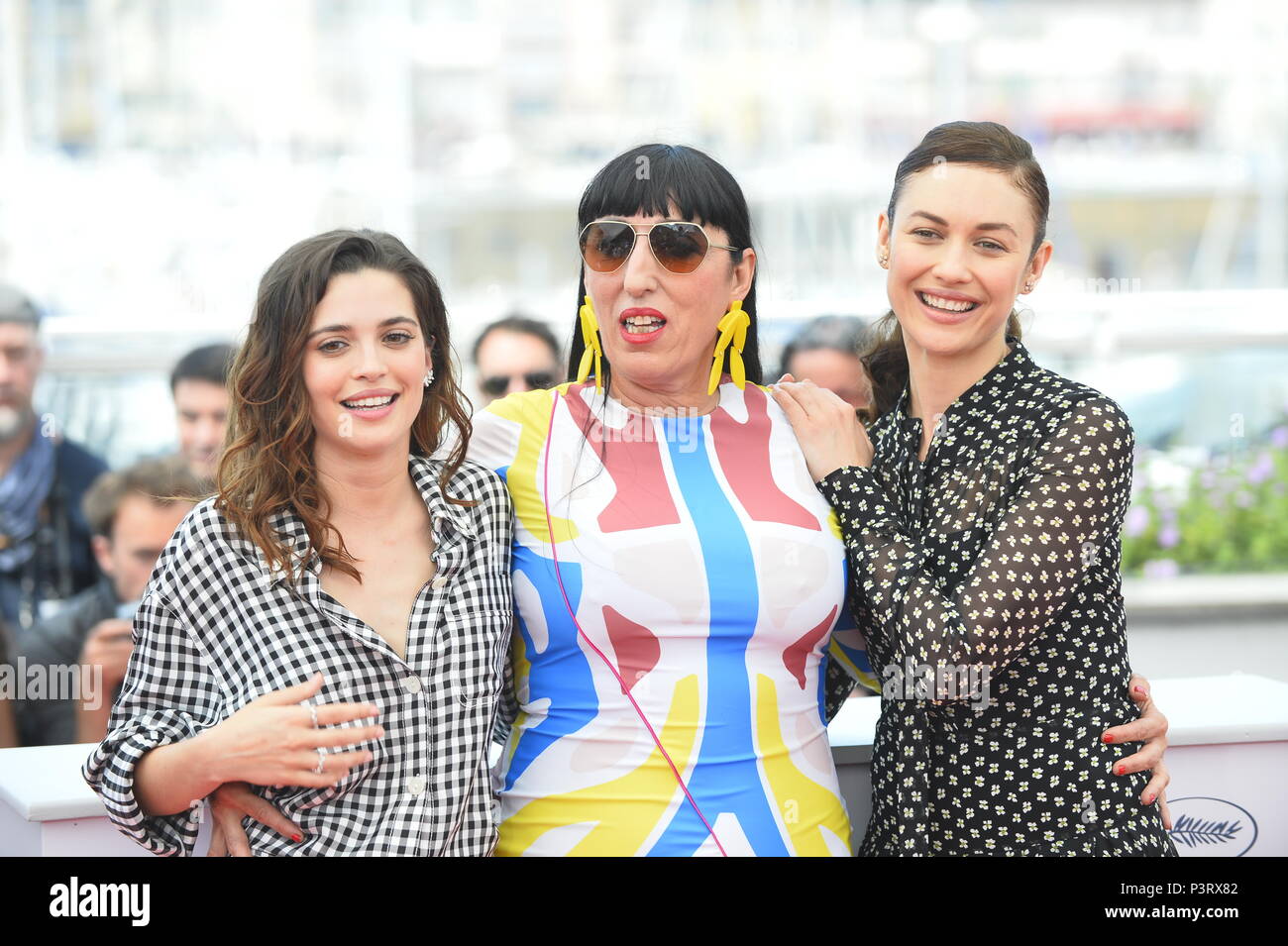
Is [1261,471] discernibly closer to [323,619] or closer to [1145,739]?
[1145,739]

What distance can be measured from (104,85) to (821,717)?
11.4m

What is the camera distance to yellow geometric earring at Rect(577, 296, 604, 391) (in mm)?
2516

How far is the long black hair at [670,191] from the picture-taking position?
2.42 meters

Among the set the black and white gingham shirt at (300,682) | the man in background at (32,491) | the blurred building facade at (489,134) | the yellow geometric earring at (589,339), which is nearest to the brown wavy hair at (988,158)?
the yellow geometric earring at (589,339)

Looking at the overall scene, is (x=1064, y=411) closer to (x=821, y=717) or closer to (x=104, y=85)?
(x=821, y=717)

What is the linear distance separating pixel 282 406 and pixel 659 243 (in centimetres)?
72

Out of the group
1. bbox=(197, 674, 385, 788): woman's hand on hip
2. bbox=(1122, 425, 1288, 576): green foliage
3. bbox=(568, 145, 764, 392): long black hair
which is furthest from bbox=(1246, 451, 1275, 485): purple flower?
bbox=(197, 674, 385, 788): woman's hand on hip

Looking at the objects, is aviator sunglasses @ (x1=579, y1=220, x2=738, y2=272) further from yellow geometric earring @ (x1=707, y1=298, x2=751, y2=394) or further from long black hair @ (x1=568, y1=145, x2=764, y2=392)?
yellow geometric earring @ (x1=707, y1=298, x2=751, y2=394)

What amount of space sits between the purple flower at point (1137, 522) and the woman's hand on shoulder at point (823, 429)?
15.1ft

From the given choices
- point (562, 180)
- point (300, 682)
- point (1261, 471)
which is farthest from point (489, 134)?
point (300, 682)

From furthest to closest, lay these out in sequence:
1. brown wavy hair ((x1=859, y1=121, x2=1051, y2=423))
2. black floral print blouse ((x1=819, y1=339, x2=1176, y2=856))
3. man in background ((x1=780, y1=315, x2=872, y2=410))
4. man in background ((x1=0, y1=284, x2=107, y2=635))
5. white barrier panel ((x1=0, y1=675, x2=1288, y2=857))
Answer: man in background ((x1=0, y1=284, x2=107, y2=635)) → man in background ((x1=780, y1=315, x2=872, y2=410)) → white barrier panel ((x1=0, y1=675, x2=1288, y2=857)) → brown wavy hair ((x1=859, y1=121, x2=1051, y2=423)) → black floral print blouse ((x1=819, y1=339, x2=1176, y2=856))

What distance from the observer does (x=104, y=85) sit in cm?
1190

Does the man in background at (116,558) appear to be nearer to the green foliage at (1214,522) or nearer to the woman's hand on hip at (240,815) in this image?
the woman's hand on hip at (240,815)
